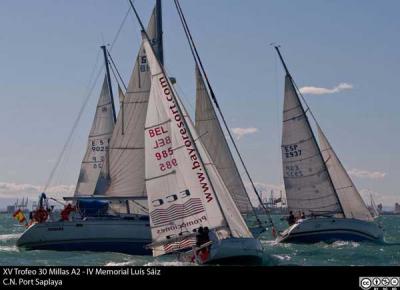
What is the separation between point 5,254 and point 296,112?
21868 millimetres

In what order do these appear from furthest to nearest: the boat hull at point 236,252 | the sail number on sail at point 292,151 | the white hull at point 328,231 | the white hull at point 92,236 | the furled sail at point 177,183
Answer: the sail number on sail at point 292,151, the white hull at point 328,231, the white hull at point 92,236, the furled sail at point 177,183, the boat hull at point 236,252

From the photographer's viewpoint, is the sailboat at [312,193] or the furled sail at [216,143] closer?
the furled sail at [216,143]

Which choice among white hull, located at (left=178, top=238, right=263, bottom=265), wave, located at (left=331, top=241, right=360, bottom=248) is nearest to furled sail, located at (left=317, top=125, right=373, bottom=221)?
wave, located at (left=331, top=241, right=360, bottom=248)

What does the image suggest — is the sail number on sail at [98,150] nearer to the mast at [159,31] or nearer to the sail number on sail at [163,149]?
the mast at [159,31]

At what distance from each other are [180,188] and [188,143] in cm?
174

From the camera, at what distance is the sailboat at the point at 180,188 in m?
28.5

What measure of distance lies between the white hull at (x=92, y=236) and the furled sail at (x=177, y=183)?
13.1m

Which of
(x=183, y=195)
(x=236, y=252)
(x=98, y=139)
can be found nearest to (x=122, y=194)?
(x=98, y=139)

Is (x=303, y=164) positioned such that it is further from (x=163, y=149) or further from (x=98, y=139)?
(x=163, y=149)

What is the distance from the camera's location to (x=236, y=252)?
2761 centimetres

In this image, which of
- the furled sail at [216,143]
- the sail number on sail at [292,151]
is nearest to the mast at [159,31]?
the furled sail at [216,143]

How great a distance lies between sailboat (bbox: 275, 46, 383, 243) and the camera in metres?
50.2

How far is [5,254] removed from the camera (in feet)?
133

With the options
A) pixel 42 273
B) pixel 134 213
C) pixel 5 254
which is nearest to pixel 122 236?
pixel 134 213
